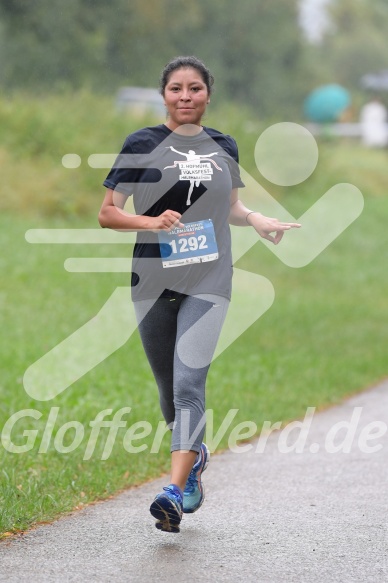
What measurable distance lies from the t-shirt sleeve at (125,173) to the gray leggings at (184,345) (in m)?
0.56

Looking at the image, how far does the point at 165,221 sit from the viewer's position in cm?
540

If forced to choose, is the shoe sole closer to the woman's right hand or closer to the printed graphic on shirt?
the woman's right hand

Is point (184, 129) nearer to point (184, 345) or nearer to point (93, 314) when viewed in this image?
point (184, 345)

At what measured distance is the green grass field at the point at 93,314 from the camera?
755 centimetres

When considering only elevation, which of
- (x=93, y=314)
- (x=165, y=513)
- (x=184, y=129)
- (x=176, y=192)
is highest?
(x=184, y=129)

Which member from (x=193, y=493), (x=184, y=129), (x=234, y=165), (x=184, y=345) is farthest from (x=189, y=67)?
(x=193, y=493)

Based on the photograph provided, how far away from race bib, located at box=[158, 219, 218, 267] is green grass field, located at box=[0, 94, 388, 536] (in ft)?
4.81

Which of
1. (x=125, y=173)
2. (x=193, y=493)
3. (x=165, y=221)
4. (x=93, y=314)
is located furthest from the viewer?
(x=93, y=314)

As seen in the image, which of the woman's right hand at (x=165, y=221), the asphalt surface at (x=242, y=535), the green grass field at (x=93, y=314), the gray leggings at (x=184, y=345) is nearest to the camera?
the asphalt surface at (x=242, y=535)

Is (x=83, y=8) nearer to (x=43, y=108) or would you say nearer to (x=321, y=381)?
(x=43, y=108)

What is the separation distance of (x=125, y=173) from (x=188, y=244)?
432mm

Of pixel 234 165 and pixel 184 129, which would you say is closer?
pixel 184 129

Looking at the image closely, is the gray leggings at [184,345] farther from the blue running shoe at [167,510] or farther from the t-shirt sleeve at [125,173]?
the t-shirt sleeve at [125,173]

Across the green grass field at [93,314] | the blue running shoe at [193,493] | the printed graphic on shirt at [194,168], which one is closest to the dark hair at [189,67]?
the printed graphic on shirt at [194,168]
